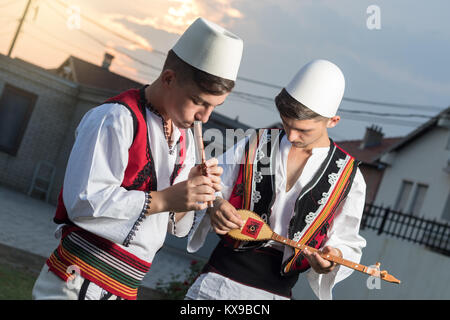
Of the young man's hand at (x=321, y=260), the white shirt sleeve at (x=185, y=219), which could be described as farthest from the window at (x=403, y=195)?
the white shirt sleeve at (x=185, y=219)

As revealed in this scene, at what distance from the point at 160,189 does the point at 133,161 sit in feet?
0.64

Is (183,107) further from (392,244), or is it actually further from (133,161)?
(392,244)

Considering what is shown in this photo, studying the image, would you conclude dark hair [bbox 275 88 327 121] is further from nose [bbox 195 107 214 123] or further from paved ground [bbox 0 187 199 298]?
paved ground [bbox 0 187 199 298]

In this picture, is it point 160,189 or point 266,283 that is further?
point 266,283

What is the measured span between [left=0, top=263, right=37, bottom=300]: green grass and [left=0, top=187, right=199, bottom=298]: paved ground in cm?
33

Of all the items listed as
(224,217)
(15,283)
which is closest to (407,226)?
(15,283)

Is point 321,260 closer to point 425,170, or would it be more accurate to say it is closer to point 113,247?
point 113,247

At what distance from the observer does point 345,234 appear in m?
2.78

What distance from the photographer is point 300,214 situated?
265 centimetres

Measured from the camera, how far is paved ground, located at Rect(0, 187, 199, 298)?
7.25 meters

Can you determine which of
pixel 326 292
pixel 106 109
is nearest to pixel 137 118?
pixel 106 109

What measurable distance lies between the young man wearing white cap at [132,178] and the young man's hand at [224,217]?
0.44 metres

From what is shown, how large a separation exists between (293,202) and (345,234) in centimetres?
34

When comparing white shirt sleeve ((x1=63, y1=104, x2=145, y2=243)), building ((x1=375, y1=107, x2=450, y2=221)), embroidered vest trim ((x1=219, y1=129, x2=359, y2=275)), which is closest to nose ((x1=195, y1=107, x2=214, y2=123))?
white shirt sleeve ((x1=63, y1=104, x2=145, y2=243))
